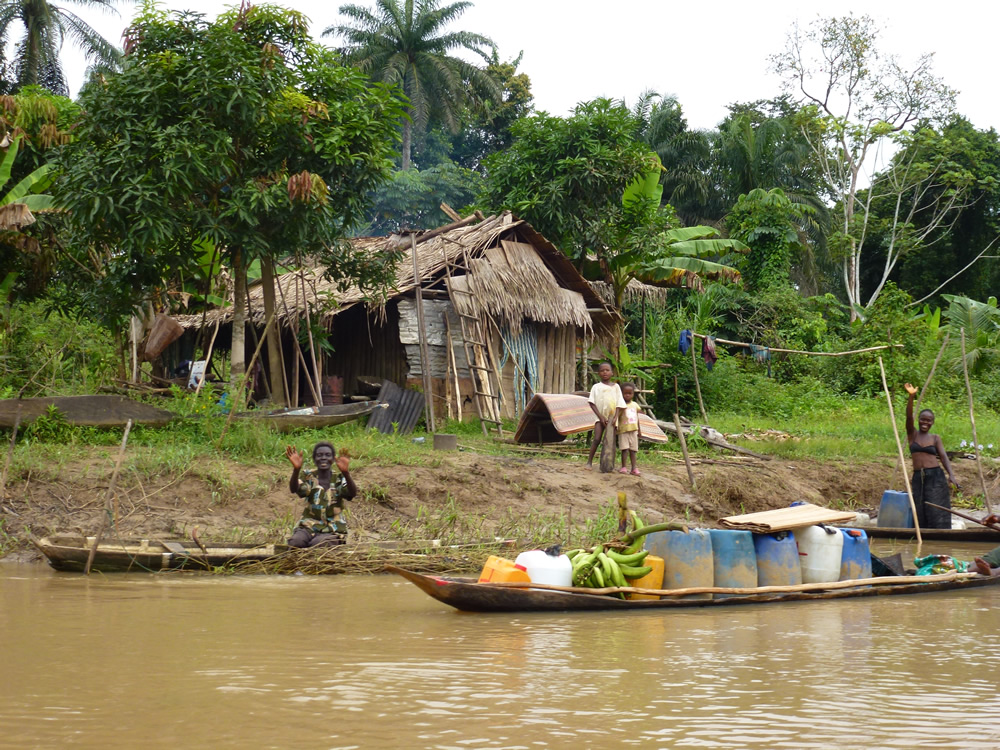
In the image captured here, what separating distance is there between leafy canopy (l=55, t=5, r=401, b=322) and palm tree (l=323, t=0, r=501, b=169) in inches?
718

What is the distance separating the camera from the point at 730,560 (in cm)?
712

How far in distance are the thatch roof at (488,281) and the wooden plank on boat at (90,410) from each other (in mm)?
3004

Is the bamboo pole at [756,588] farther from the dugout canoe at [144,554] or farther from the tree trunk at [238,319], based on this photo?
the tree trunk at [238,319]

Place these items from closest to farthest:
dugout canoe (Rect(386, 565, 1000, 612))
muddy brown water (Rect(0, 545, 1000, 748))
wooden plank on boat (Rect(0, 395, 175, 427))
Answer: muddy brown water (Rect(0, 545, 1000, 748))
dugout canoe (Rect(386, 565, 1000, 612))
wooden plank on boat (Rect(0, 395, 175, 427))

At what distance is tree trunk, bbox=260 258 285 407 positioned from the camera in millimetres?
12789

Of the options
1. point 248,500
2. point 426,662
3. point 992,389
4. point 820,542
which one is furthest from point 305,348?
point 992,389

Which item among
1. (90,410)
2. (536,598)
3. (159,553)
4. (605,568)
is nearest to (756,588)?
(605,568)

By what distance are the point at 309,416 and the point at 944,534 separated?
22.5 feet

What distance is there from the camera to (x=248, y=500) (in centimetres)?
953

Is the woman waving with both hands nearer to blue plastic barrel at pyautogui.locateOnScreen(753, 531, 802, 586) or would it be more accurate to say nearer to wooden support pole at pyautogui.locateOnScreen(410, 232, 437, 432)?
blue plastic barrel at pyautogui.locateOnScreen(753, 531, 802, 586)

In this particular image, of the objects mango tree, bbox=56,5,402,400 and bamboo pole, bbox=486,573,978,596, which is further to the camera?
mango tree, bbox=56,5,402,400

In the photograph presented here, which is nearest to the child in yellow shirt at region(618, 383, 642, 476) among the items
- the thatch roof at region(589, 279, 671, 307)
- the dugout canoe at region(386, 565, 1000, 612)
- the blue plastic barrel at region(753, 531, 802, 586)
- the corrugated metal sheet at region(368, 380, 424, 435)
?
the corrugated metal sheet at region(368, 380, 424, 435)

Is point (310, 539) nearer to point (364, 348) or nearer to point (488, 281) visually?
point (488, 281)

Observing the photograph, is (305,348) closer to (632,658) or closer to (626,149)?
(626,149)
